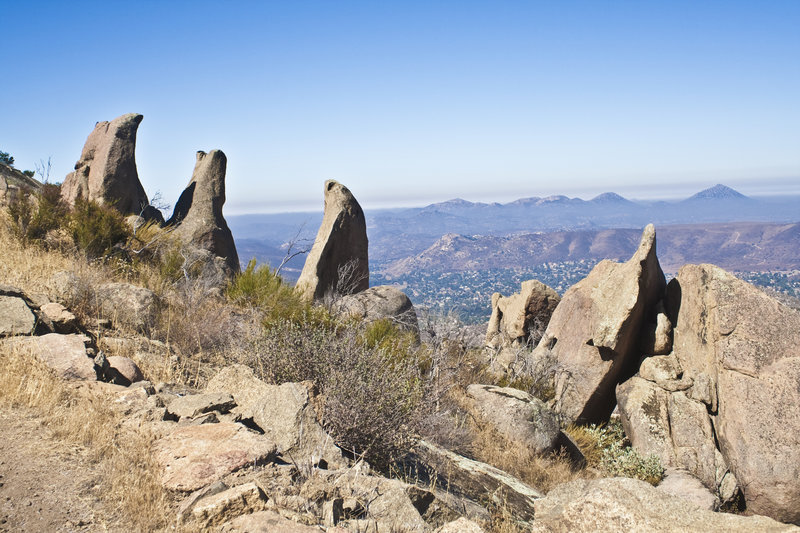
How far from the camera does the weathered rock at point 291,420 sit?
450cm

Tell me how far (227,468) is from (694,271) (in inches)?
343

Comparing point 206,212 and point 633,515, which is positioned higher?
point 206,212

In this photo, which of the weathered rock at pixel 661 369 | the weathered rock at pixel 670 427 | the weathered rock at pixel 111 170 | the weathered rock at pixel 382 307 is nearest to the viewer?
the weathered rock at pixel 670 427

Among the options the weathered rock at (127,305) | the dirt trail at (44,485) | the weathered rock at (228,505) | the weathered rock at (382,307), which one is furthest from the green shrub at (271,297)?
the weathered rock at (228,505)

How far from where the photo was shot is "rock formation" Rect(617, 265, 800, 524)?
24.1ft

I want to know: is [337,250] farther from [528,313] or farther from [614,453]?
[614,453]

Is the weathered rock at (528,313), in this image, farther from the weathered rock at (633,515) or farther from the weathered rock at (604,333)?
the weathered rock at (633,515)

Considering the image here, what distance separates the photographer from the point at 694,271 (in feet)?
30.8

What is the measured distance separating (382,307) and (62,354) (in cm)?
621

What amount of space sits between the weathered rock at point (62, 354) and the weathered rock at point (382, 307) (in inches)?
188

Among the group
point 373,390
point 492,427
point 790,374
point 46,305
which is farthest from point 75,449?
point 790,374

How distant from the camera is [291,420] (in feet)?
A: 15.5

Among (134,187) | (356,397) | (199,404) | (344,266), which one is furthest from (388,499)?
(134,187)

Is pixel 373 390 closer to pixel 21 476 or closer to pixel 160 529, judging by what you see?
pixel 160 529
